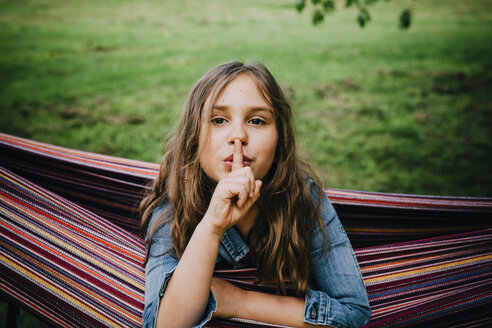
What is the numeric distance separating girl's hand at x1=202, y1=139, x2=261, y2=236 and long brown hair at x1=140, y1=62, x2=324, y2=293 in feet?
0.85

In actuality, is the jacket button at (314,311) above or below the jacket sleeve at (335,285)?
below

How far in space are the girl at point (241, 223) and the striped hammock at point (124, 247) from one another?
10cm

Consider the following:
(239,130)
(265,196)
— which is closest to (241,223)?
(265,196)

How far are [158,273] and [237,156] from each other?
0.50m

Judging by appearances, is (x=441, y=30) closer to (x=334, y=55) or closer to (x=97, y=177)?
(x=334, y=55)

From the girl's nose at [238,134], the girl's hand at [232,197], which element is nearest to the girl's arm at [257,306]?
the girl's hand at [232,197]

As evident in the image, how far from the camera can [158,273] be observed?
48.5 inches

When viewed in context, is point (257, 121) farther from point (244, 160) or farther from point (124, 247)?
point (124, 247)

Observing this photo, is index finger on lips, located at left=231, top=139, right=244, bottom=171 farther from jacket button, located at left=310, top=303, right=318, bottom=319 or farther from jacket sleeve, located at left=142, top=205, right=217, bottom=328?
jacket button, located at left=310, top=303, right=318, bottom=319

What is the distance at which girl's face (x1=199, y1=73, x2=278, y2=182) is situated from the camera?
1229 millimetres

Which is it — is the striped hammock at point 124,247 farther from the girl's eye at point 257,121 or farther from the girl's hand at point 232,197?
the girl's eye at point 257,121

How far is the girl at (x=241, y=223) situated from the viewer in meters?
1.12

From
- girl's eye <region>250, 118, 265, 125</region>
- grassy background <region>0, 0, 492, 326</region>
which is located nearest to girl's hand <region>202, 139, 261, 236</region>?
girl's eye <region>250, 118, 265, 125</region>

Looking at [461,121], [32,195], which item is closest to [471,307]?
[32,195]
